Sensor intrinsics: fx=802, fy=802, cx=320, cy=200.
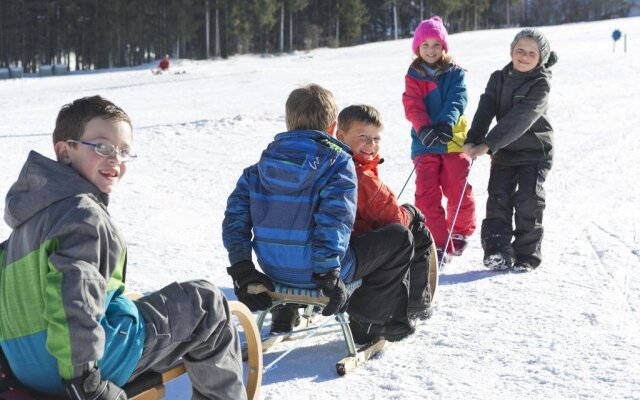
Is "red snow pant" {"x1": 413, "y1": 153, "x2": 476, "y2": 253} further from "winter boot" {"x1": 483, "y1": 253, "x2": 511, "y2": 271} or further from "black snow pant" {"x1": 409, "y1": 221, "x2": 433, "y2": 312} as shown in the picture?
"black snow pant" {"x1": 409, "y1": 221, "x2": 433, "y2": 312}

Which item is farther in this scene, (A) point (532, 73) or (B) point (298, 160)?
(A) point (532, 73)

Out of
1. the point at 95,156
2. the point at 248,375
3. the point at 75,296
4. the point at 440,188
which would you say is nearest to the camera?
the point at 75,296

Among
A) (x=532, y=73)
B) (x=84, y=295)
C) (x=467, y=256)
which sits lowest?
(x=467, y=256)

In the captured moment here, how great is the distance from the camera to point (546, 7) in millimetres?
69938

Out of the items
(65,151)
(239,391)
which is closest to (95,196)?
(65,151)

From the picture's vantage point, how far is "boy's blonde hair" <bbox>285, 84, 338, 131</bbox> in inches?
140

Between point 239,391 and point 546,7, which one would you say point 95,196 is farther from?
point 546,7

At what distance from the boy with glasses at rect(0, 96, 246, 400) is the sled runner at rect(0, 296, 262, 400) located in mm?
36

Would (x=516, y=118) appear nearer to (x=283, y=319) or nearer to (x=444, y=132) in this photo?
(x=444, y=132)

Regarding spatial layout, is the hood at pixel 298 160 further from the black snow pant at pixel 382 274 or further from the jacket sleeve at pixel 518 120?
the jacket sleeve at pixel 518 120

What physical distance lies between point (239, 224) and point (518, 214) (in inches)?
96.3

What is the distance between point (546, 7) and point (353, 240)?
7114 cm

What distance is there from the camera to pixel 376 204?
12.7 feet

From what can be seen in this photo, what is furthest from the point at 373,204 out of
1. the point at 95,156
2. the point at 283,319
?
the point at 95,156
